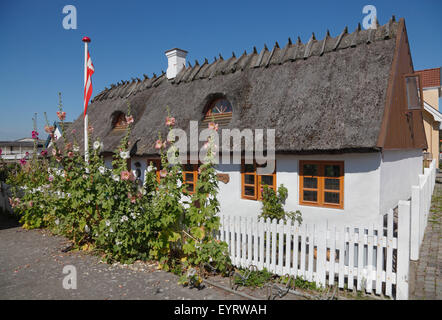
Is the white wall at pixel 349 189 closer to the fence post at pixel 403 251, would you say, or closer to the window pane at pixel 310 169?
the window pane at pixel 310 169

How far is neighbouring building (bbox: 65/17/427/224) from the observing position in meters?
5.94

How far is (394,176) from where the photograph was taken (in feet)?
24.3

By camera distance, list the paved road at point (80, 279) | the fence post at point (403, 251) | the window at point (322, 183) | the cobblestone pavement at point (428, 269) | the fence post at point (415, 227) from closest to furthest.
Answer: the fence post at point (403, 251)
the cobblestone pavement at point (428, 269)
the paved road at point (80, 279)
the fence post at point (415, 227)
the window at point (322, 183)

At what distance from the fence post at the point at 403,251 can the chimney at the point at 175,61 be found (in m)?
10.1

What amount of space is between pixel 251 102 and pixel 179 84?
13.8ft

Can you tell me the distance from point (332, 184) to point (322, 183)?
21 centimetres

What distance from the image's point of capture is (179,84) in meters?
11.3

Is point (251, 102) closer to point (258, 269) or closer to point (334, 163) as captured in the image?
point (334, 163)

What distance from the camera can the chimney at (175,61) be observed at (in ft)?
39.3

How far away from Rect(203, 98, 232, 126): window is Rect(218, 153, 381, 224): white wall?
2.41 m

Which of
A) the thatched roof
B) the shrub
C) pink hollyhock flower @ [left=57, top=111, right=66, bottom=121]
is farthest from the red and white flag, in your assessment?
the shrub

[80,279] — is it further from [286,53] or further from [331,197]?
[286,53]

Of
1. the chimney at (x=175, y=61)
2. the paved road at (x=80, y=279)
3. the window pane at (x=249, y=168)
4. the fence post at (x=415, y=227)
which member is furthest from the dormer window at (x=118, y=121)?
the fence post at (x=415, y=227)

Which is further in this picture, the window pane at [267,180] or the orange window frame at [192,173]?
the orange window frame at [192,173]
